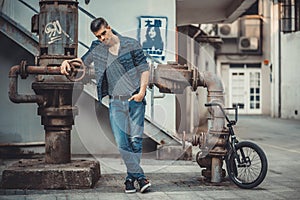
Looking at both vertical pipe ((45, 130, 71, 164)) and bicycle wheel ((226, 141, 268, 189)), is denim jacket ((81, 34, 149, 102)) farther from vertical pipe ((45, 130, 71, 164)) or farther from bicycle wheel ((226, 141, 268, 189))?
bicycle wheel ((226, 141, 268, 189))

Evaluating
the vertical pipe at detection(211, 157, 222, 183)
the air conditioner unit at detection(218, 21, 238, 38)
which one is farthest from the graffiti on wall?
the air conditioner unit at detection(218, 21, 238, 38)

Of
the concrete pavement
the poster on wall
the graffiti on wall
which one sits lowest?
the concrete pavement

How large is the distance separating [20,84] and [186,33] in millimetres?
8513

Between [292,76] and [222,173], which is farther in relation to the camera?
[292,76]

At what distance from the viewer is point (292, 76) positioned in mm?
23422

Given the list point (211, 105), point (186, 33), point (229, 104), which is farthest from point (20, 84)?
point (229, 104)

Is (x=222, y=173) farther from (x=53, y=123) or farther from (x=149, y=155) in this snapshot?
(x=149, y=155)

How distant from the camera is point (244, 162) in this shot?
6340 millimetres

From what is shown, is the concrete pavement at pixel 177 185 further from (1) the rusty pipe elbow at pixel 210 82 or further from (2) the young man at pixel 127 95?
(1) the rusty pipe elbow at pixel 210 82

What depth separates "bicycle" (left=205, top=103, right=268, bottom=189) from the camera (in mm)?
6254

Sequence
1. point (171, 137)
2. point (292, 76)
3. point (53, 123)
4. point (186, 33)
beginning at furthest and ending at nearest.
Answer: point (292, 76) < point (186, 33) < point (171, 137) < point (53, 123)

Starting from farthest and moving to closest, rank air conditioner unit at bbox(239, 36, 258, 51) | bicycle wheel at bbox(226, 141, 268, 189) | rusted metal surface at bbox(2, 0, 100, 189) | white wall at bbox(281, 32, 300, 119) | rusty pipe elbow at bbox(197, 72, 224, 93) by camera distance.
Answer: air conditioner unit at bbox(239, 36, 258, 51), white wall at bbox(281, 32, 300, 119), rusty pipe elbow at bbox(197, 72, 224, 93), rusted metal surface at bbox(2, 0, 100, 189), bicycle wheel at bbox(226, 141, 268, 189)

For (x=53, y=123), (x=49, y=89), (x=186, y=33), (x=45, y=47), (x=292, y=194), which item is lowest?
(x=292, y=194)

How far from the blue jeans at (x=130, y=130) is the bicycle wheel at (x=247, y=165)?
1.23 meters
